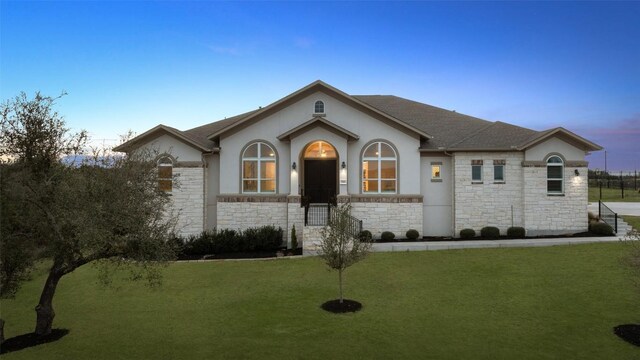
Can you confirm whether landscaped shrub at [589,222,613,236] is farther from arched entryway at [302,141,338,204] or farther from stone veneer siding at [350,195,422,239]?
arched entryway at [302,141,338,204]

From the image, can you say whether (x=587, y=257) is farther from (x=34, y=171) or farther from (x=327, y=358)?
(x=34, y=171)

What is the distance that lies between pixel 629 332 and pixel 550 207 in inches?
485

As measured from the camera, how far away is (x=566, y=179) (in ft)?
64.4

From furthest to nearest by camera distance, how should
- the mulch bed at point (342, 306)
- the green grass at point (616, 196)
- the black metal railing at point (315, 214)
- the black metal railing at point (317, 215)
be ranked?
the green grass at point (616, 196), the black metal railing at point (315, 214), the black metal railing at point (317, 215), the mulch bed at point (342, 306)

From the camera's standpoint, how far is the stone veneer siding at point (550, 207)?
1967 cm

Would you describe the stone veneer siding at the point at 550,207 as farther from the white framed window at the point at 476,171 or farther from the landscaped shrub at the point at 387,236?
the landscaped shrub at the point at 387,236

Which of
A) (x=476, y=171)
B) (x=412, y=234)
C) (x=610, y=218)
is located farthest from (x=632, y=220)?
(x=412, y=234)

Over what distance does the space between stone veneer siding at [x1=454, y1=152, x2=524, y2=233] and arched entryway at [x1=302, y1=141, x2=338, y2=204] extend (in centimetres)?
643

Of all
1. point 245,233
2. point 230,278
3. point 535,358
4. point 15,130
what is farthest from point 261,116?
point 535,358

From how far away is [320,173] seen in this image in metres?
20.8

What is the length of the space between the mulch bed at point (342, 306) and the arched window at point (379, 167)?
9.89 metres

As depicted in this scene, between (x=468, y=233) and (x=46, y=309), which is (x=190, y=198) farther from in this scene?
(x=468, y=233)

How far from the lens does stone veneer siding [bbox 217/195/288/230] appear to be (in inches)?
795

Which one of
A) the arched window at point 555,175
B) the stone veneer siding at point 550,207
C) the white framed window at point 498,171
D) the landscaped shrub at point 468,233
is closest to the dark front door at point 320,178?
the landscaped shrub at point 468,233
